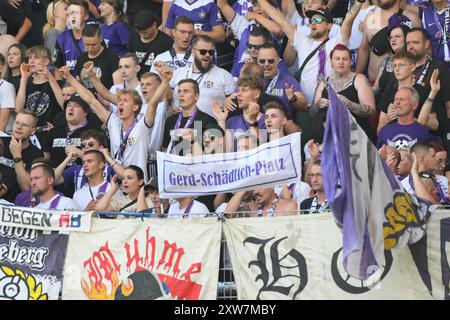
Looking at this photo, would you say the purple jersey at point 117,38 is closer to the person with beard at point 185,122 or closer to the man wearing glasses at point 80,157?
the man wearing glasses at point 80,157

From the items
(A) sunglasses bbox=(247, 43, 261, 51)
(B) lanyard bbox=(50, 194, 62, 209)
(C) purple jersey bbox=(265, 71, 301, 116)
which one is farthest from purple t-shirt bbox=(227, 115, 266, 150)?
(B) lanyard bbox=(50, 194, 62, 209)

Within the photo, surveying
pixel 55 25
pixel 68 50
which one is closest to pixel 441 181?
pixel 68 50

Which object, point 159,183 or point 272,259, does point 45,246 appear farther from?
point 272,259

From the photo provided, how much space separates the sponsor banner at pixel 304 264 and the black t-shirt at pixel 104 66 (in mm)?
5375

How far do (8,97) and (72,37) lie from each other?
4.79 ft

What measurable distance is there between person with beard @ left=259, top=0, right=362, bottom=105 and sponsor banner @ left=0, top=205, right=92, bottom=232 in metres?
4.06

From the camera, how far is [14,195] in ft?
51.4

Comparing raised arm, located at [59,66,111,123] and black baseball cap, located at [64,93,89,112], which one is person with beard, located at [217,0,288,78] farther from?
black baseball cap, located at [64,93,89,112]

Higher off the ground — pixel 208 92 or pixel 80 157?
pixel 208 92

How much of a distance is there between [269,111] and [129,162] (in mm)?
1943

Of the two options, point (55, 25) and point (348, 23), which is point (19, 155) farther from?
point (348, 23)

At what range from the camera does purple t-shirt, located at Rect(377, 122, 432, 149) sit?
47.6 feet

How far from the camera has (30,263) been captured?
12.9 meters

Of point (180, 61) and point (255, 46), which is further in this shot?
point (180, 61)
